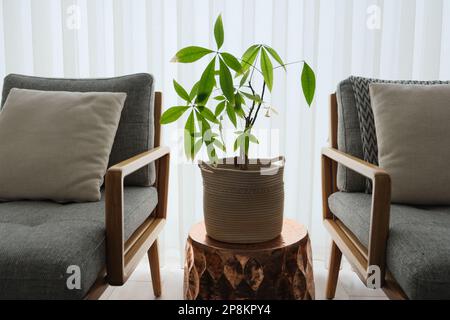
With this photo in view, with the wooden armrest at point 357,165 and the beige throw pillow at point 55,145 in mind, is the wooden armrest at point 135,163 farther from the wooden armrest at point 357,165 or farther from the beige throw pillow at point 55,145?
the wooden armrest at point 357,165

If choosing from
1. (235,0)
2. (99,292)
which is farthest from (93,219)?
(235,0)

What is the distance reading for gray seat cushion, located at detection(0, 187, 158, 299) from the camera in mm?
792

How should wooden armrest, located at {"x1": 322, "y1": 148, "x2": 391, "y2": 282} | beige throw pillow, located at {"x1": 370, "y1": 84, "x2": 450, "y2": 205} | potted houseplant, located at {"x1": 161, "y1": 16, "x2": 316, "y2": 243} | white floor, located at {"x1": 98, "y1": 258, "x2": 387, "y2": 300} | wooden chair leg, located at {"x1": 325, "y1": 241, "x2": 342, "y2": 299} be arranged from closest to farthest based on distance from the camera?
wooden armrest, located at {"x1": 322, "y1": 148, "x2": 391, "y2": 282} → potted houseplant, located at {"x1": 161, "y1": 16, "x2": 316, "y2": 243} → beige throw pillow, located at {"x1": 370, "y1": 84, "x2": 450, "y2": 205} → wooden chair leg, located at {"x1": 325, "y1": 241, "x2": 342, "y2": 299} → white floor, located at {"x1": 98, "y1": 258, "x2": 387, "y2": 300}

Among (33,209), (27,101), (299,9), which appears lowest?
(33,209)

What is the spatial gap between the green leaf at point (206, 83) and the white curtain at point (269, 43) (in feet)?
2.37

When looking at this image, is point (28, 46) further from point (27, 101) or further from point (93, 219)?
point (93, 219)

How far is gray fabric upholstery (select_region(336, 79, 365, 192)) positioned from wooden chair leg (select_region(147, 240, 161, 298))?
69 cm

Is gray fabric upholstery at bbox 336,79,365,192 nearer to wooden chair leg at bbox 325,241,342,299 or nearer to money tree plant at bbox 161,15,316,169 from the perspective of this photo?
wooden chair leg at bbox 325,241,342,299

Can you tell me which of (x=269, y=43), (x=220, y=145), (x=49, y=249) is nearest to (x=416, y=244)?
(x=220, y=145)

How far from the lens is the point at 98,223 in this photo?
38.3 inches

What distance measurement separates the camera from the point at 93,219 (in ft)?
3.28

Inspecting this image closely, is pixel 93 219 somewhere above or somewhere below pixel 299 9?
below

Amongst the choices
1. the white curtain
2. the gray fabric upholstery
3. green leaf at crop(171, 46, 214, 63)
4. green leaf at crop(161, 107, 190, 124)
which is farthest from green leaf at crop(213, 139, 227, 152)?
the white curtain
